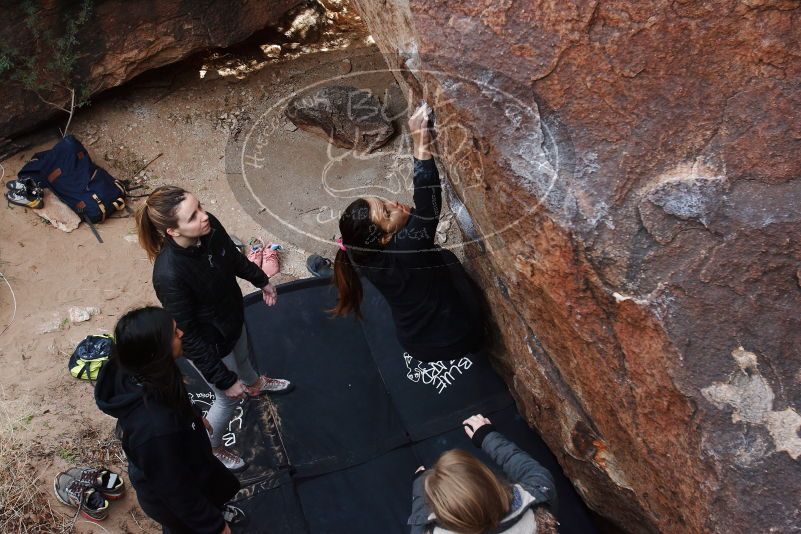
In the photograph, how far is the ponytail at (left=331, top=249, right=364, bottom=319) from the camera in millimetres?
2715

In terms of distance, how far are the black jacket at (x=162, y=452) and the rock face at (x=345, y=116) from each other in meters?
3.18

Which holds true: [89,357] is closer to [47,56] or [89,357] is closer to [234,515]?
[234,515]

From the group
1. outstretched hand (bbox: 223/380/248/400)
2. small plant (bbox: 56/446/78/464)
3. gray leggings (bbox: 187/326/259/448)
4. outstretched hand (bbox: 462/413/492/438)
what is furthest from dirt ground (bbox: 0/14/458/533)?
outstretched hand (bbox: 462/413/492/438)

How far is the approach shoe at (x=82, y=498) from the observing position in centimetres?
305

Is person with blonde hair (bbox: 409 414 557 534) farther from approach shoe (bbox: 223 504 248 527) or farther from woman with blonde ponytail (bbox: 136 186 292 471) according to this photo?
approach shoe (bbox: 223 504 248 527)

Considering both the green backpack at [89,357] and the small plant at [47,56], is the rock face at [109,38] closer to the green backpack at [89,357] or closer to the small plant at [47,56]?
the small plant at [47,56]

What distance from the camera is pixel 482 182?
222cm

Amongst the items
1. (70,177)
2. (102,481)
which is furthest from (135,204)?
(102,481)

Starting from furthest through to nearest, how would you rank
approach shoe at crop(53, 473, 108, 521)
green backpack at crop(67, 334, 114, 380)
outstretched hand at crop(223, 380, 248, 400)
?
green backpack at crop(67, 334, 114, 380) → approach shoe at crop(53, 473, 108, 521) → outstretched hand at crop(223, 380, 248, 400)

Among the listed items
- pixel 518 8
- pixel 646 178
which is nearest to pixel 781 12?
pixel 646 178

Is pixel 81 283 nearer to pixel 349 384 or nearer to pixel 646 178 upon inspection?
pixel 349 384

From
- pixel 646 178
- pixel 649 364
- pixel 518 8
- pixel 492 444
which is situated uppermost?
pixel 518 8

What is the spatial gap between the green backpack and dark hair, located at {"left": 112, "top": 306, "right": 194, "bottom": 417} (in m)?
1.78

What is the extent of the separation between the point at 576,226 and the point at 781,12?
83 centimetres
